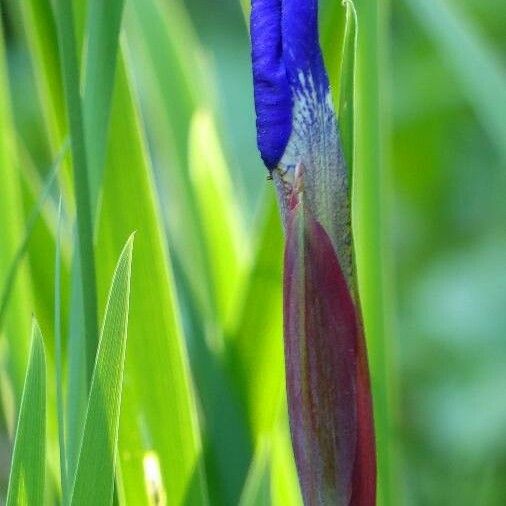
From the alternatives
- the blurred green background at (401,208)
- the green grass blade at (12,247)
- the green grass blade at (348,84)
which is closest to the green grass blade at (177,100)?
the blurred green background at (401,208)

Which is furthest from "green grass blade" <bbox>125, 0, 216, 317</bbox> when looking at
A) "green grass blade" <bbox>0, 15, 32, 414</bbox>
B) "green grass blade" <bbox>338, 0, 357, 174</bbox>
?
"green grass blade" <bbox>338, 0, 357, 174</bbox>

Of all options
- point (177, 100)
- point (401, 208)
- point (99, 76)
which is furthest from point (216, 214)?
point (401, 208)

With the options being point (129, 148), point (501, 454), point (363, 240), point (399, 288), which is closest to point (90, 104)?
point (129, 148)

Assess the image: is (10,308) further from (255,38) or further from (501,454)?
(501,454)

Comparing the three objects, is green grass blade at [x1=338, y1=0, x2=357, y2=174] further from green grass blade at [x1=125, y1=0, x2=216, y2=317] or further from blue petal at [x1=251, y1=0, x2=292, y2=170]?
green grass blade at [x1=125, y1=0, x2=216, y2=317]

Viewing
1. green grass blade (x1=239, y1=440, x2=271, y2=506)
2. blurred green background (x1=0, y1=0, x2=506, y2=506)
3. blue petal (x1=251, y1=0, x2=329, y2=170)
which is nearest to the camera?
blue petal (x1=251, y1=0, x2=329, y2=170)

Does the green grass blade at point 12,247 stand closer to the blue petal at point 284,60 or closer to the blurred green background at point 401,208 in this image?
the blurred green background at point 401,208
